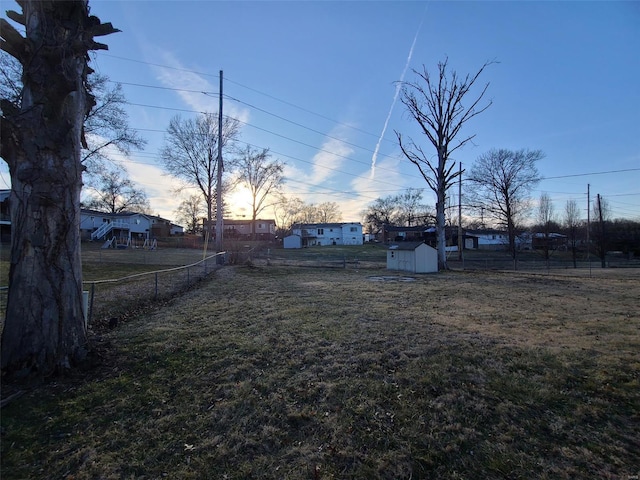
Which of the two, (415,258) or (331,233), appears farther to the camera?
(331,233)

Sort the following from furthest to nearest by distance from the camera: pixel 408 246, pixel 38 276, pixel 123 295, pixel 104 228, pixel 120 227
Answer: pixel 120 227 → pixel 104 228 → pixel 408 246 → pixel 123 295 → pixel 38 276

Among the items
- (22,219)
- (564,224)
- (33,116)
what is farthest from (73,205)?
(564,224)

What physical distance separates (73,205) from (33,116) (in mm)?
1097

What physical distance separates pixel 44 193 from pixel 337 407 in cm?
415

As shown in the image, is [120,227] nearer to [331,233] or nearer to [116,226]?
[116,226]

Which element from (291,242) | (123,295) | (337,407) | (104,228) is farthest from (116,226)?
(337,407)

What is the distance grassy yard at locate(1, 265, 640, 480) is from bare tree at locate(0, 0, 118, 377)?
580 millimetres

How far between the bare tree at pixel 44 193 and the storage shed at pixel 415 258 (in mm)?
19701

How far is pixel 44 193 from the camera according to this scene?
374 cm

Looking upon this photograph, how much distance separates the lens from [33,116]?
12.3 ft

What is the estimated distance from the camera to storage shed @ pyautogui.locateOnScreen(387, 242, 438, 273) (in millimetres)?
21359

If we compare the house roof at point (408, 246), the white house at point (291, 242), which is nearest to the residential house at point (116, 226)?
the white house at point (291, 242)

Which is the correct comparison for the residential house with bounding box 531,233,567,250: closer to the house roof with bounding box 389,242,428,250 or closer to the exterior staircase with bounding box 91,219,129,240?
the house roof with bounding box 389,242,428,250

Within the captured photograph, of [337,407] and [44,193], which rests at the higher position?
[44,193]
